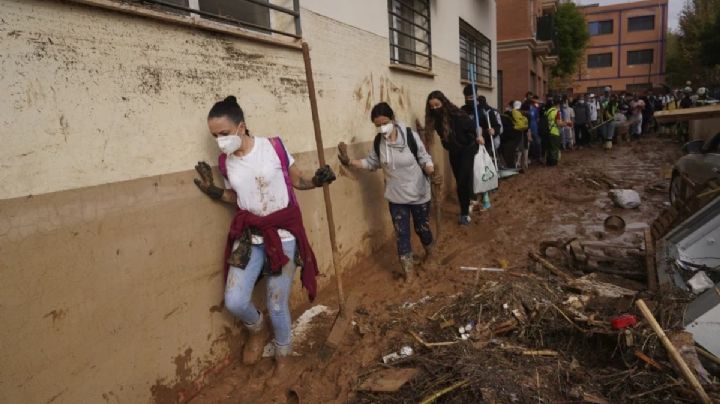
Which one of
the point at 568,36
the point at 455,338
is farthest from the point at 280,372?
the point at 568,36

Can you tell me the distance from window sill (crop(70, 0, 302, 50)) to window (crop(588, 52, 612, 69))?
48.0 meters

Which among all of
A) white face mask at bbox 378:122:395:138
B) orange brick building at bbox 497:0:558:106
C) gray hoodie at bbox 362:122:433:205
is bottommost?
gray hoodie at bbox 362:122:433:205

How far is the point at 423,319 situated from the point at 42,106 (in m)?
2.82

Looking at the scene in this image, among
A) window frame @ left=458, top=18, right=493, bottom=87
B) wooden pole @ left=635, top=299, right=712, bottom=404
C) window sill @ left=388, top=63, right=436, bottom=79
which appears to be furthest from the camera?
window frame @ left=458, top=18, right=493, bottom=87

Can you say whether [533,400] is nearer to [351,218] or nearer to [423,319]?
[423,319]

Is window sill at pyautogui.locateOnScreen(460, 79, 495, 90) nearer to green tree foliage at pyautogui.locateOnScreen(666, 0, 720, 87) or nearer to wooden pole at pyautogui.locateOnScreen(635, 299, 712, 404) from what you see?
wooden pole at pyautogui.locateOnScreen(635, 299, 712, 404)

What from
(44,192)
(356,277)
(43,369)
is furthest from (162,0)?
(356,277)

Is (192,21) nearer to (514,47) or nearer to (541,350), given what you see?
(541,350)

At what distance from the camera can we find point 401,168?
418 cm

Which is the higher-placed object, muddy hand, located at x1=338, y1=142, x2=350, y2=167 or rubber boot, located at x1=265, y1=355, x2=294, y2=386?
muddy hand, located at x1=338, y1=142, x2=350, y2=167

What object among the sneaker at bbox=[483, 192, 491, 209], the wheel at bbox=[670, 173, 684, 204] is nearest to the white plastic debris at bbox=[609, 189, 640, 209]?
the wheel at bbox=[670, 173, 684, 204]

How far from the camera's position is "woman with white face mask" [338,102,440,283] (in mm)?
4137

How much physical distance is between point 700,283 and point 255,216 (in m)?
3.09

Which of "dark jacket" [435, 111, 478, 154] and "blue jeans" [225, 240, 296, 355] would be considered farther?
"dark jacket" [435, 111, 478, 154]
